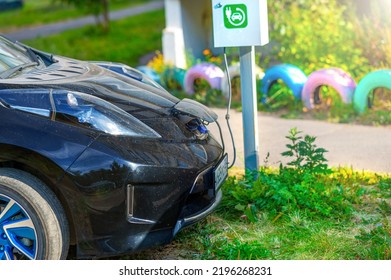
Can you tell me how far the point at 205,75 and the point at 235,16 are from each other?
11.6ft

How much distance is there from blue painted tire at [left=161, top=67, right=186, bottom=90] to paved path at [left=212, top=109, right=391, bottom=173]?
1330mm

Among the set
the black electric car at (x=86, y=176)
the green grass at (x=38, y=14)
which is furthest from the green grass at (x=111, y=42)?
the black electric car at (x=86, y=176)

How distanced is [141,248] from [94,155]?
0.56 metres

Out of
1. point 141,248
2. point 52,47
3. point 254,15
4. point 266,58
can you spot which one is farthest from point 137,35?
point 141,248

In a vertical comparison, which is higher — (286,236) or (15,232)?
(15,232)

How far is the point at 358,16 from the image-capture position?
32.3 ft

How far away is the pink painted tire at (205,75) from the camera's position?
348 inches

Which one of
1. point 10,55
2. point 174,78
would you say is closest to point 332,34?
point 174,78

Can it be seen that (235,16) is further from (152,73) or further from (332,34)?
(152,73)

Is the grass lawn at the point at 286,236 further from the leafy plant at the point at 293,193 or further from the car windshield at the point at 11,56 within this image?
the car windshield at the point at 11,56

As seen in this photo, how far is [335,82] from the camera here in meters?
7.90

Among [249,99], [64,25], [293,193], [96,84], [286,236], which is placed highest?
[96,84]

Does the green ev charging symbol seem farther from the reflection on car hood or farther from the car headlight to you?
the car headlight
